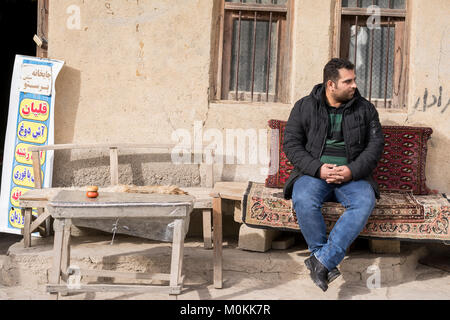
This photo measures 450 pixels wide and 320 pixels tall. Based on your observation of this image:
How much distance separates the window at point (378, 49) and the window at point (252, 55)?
63 cm

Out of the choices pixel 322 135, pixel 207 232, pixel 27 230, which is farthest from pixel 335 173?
pixel 27 230

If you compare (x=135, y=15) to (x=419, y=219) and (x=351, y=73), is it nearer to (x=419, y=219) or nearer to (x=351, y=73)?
(x=351, y=73)

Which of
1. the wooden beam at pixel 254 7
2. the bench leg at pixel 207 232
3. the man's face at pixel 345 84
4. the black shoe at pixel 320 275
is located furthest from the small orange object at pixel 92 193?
the wooden beam at pixel 254 7

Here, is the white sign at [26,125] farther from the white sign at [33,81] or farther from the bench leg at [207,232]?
the bench leg at [207,232]

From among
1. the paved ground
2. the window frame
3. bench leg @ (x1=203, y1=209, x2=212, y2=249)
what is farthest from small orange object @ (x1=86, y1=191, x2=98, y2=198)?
the window frame

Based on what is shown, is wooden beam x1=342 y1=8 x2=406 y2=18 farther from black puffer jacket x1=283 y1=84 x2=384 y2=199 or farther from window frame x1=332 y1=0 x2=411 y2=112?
black puffer jacket x1=283 y1=84 x2=384 y2=199

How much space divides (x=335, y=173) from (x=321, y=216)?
0.36 meters

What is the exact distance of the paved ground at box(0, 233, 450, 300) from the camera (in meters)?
4.19

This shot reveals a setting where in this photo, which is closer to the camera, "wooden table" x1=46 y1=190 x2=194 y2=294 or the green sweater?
"wooden table" x1=46 y1=190 x2=194 y2=294

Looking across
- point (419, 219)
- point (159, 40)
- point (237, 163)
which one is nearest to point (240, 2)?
point (159, 40)

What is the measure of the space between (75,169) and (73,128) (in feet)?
1.32

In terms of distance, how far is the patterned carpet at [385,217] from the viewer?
4.41 m

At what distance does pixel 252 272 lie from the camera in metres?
4.57

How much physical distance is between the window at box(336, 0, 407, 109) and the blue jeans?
1.63 metres
